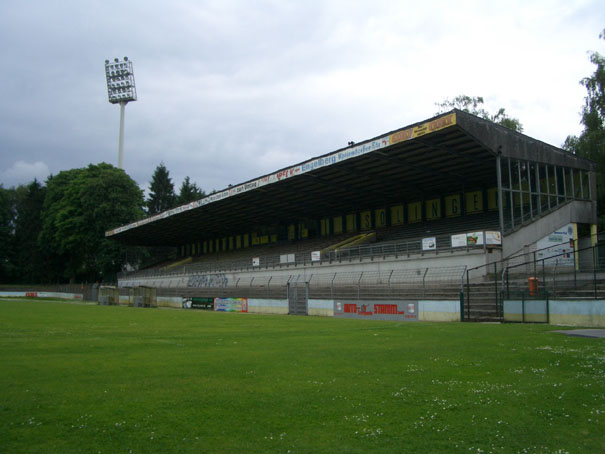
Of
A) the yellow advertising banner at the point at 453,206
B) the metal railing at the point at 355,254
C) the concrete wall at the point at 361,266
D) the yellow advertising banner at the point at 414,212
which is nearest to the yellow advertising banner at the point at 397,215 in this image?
the yellow advertising banner at the point at 414,212

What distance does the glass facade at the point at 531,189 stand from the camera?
2977 centimetres

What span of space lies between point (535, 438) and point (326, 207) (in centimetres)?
4523

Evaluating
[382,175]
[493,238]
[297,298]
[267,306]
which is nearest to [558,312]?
[493,238]

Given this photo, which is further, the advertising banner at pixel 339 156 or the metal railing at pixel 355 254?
the metal railing at pixel 355 254

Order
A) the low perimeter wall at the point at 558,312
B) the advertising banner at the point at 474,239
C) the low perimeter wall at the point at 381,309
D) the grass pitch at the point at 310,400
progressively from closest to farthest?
the grass pitch at the point at 310,400, the low perimeter wall at the point at 558,312, the low perimeter wall at the point at 381,309, the advertising banner at the point at 474,239

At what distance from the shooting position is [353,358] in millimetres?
10211

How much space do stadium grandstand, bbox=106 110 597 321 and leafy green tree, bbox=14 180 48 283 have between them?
39.1m

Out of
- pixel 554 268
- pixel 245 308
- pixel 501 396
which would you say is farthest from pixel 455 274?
pixel 501 396

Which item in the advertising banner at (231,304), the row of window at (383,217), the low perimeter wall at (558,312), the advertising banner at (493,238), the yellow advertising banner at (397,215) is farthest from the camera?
the yellow advertising banner at (397,215)

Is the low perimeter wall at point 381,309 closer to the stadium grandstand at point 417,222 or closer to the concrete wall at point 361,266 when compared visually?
the stadium grandstand at point 417,222

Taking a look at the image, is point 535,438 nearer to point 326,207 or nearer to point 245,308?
point 245,308

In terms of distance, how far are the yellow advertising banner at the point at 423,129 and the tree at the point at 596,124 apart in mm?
16582

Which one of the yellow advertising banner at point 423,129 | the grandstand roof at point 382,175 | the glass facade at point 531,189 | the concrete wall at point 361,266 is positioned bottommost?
the concrete wall at point 361,266

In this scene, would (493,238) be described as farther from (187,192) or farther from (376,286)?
(187,192)
